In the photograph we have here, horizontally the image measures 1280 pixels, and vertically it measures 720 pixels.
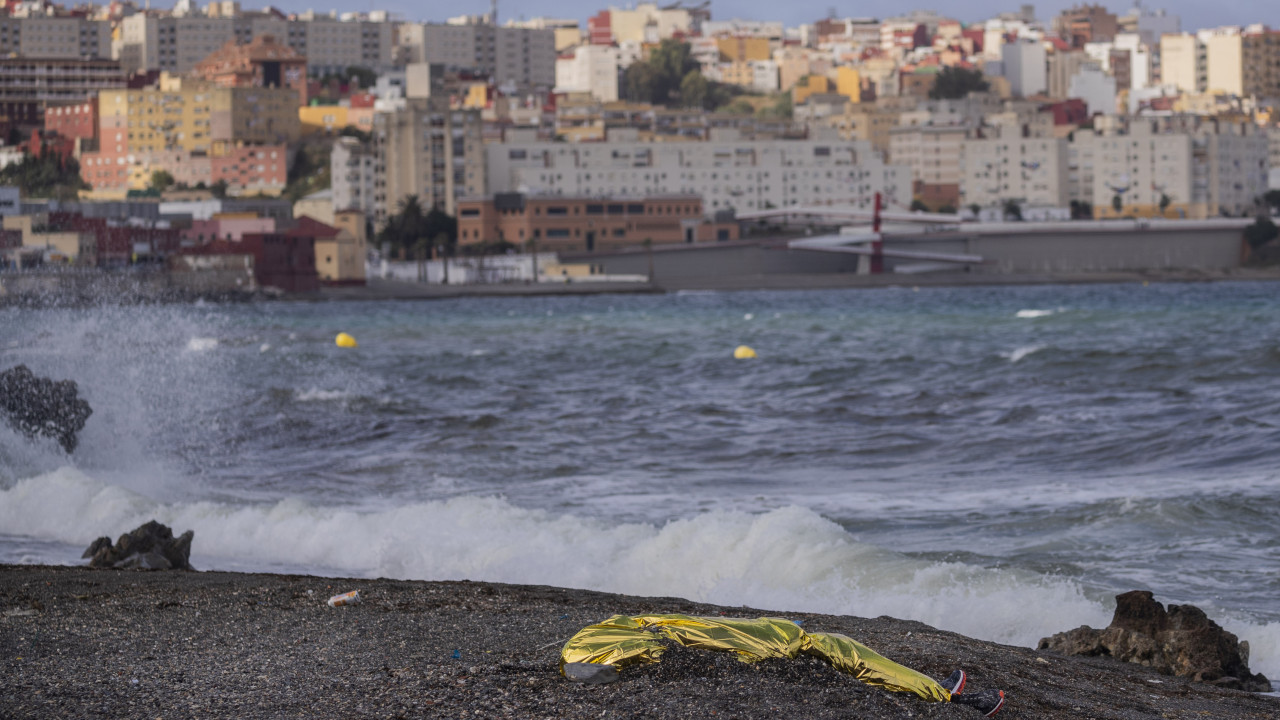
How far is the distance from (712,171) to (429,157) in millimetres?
20488

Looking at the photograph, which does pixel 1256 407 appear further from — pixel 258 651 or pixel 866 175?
pixel 866 175

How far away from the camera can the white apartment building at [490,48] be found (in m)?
167

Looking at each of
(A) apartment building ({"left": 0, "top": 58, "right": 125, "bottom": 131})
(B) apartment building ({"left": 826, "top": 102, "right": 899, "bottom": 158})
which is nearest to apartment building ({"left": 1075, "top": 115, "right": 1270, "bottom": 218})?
(B) apartment building ({"left": 826, "top": 102, "right": 899, "bottom": 158})

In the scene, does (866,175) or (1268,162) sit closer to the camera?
(866,175)

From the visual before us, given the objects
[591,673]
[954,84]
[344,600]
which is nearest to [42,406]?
[344,600]

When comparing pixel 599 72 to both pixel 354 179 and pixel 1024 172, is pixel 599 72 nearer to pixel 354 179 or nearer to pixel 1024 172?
pixel 1024 172

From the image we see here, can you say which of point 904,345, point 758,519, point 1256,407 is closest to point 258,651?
point 758,519

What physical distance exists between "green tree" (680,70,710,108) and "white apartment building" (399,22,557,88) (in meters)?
19.2

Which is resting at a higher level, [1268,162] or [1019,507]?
[1268,162]

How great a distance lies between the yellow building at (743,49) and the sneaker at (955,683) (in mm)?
172587

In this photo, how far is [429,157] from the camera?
98562 millimetres

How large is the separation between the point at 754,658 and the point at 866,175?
4263 inches

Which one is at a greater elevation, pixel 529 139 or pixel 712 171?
pixel 529 139

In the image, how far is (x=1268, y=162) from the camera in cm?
12594
